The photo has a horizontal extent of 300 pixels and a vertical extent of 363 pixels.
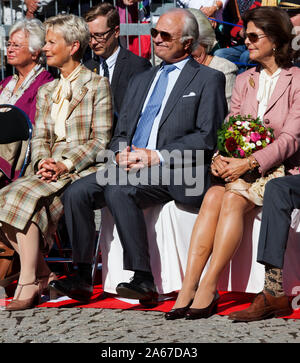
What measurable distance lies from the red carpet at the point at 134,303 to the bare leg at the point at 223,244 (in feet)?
0.88

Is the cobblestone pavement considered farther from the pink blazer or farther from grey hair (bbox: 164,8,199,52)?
grey hair (bbox: 164,8,199,52)

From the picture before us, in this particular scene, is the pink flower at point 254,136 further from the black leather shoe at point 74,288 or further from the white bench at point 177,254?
the black leather shoe at point 74,288

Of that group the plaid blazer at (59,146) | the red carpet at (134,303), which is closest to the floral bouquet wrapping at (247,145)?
the red carpet at (134,303)

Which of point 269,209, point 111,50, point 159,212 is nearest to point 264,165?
point 269,209

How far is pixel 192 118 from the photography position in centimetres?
598

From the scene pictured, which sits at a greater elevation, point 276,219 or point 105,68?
point 105,68

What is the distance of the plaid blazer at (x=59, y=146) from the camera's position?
5977 mm

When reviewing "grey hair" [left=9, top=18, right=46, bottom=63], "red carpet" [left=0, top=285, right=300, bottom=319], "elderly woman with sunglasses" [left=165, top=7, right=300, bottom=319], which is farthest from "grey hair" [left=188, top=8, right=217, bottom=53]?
"red carpet" [left=0, top=285, right=300, bottom=319]

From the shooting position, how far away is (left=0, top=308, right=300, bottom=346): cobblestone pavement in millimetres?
4828

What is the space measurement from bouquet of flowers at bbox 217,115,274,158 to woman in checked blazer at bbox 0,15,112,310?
1.18 meters

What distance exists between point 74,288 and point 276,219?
62.0 inches

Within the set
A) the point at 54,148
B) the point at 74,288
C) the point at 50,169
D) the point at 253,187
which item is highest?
the point at 54,148

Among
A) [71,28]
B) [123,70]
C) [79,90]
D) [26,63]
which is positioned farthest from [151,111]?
[26,63]

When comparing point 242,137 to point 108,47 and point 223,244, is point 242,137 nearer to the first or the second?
point 223,244
